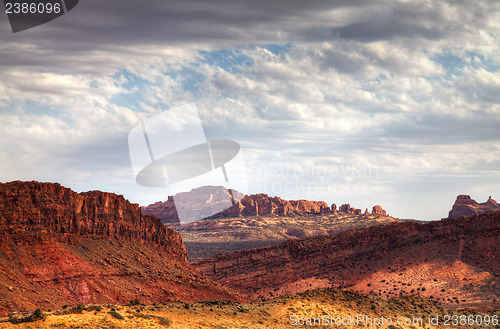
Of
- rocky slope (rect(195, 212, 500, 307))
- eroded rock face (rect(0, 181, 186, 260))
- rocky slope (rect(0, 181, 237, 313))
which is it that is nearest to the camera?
rocky slope (rect(0, 181, 237, 313))

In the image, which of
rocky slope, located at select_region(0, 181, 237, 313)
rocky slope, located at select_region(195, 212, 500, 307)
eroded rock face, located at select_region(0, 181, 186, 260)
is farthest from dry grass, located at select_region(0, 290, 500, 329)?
eroded rock face, located at select_region(0, 181, 186, 260)

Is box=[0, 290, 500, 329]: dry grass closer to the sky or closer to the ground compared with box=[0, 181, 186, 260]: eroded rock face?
closer to the ground

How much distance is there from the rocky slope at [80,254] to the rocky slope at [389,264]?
14.7 meters

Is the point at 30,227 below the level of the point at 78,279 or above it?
above

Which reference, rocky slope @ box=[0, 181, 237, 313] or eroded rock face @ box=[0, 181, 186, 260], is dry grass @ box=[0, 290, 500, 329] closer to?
rocky slope @ box=[0, 181, 237, 313]

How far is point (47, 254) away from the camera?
214ft

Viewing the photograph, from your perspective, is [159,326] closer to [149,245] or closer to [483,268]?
[149,245]

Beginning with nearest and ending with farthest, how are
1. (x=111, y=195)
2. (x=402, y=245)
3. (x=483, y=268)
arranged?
(x=111, y=195), (x=483, y=268), (x=402, y=245)

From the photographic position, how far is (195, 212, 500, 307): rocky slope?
85312 millimetres

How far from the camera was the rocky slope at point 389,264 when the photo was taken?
85312 mm

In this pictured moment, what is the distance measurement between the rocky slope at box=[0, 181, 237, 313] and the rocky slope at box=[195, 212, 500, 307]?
14704mm

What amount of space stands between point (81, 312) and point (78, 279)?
2743cm

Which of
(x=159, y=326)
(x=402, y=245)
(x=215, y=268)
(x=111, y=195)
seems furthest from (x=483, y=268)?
(x=159, y=326)

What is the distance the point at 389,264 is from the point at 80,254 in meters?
52.7
